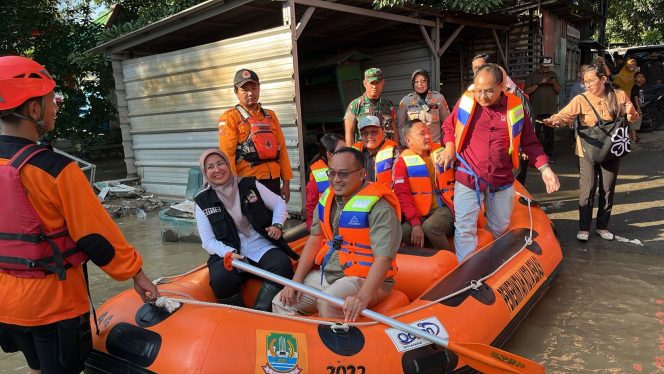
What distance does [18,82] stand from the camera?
5.54 feet

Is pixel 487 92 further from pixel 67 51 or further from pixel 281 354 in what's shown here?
pixel 67 51

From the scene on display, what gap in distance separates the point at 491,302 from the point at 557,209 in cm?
373

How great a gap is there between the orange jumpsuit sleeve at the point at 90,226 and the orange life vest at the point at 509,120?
2.52 meters

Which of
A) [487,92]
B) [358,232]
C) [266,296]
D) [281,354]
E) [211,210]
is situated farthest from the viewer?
[487,92]

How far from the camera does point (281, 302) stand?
2646mm

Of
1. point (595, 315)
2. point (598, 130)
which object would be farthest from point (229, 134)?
point (598, 130)

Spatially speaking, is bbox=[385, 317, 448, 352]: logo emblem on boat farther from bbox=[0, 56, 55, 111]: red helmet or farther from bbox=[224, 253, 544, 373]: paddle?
bbox=[0, 56, 55, 111]: red helmet

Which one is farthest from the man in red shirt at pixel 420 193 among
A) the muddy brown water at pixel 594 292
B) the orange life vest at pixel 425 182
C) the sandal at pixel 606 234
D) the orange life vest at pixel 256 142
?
the sandal at pixel 606 234

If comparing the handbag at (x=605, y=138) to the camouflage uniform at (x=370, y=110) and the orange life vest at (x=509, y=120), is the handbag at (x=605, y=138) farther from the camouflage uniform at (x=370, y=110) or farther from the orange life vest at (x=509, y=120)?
the camouflage uniform at (x=370, y=110)

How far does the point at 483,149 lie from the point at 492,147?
0.07m

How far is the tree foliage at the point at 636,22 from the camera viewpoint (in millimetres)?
20172

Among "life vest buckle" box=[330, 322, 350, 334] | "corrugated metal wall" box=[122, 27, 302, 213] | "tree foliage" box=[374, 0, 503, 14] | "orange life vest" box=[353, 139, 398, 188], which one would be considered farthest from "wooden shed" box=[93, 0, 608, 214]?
"life vest buckle" box=[330, 322, 350, 334]

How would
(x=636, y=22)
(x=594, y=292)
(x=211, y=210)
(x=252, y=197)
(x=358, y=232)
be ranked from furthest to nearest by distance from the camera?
(x=636, y=22), (x=594, y=292), (x=252, y=197), (x=211, y=210), (x=358, y=232)

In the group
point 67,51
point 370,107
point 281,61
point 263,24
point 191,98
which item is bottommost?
point 370,107
